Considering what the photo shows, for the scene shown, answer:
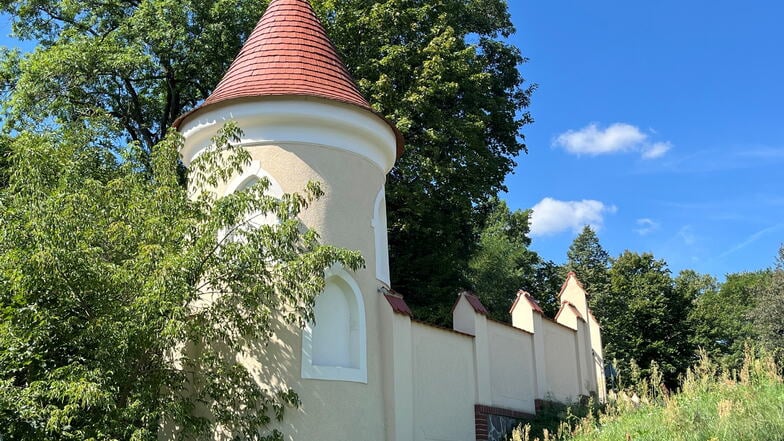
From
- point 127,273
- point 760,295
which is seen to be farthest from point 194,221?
point 760,295

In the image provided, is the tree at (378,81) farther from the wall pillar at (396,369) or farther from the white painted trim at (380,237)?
the wall pillar at (396,369)

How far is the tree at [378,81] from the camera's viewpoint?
1978 centimetres

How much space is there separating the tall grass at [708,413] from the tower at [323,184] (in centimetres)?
257

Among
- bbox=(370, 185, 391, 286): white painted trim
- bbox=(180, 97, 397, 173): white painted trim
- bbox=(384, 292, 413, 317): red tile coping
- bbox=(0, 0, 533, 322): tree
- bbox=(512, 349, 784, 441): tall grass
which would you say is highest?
bbox=(0, 0, 533, 322): tree

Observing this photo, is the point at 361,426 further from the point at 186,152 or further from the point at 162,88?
the point at 162,88

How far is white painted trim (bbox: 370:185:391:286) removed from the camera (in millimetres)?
12195

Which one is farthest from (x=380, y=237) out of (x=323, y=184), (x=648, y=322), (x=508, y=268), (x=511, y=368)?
(x=508, y=268)

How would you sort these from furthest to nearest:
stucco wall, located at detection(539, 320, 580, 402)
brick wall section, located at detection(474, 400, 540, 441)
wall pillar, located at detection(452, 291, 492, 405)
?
stucco wall, located at detection(539, 320, 580, 402), wall pillar, located at detection(452, 291, 492, 405), brick wall section, located at detection(474, 400, 540, 441)

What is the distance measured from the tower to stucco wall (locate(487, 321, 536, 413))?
11.5 feet

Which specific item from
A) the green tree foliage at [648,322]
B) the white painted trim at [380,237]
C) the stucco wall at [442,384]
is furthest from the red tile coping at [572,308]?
the green tree foliage at [648,322]

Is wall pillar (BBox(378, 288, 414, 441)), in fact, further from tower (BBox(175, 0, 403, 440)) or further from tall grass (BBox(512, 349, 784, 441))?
tall grass (BBox(512, 349, 784, 441))

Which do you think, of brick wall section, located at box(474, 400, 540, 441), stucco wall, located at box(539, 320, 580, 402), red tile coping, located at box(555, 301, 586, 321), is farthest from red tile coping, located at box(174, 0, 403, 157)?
red tile coping, located at box(555, 301, 586, 321)

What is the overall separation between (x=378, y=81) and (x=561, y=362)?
8271 mm

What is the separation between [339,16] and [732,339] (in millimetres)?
29340
